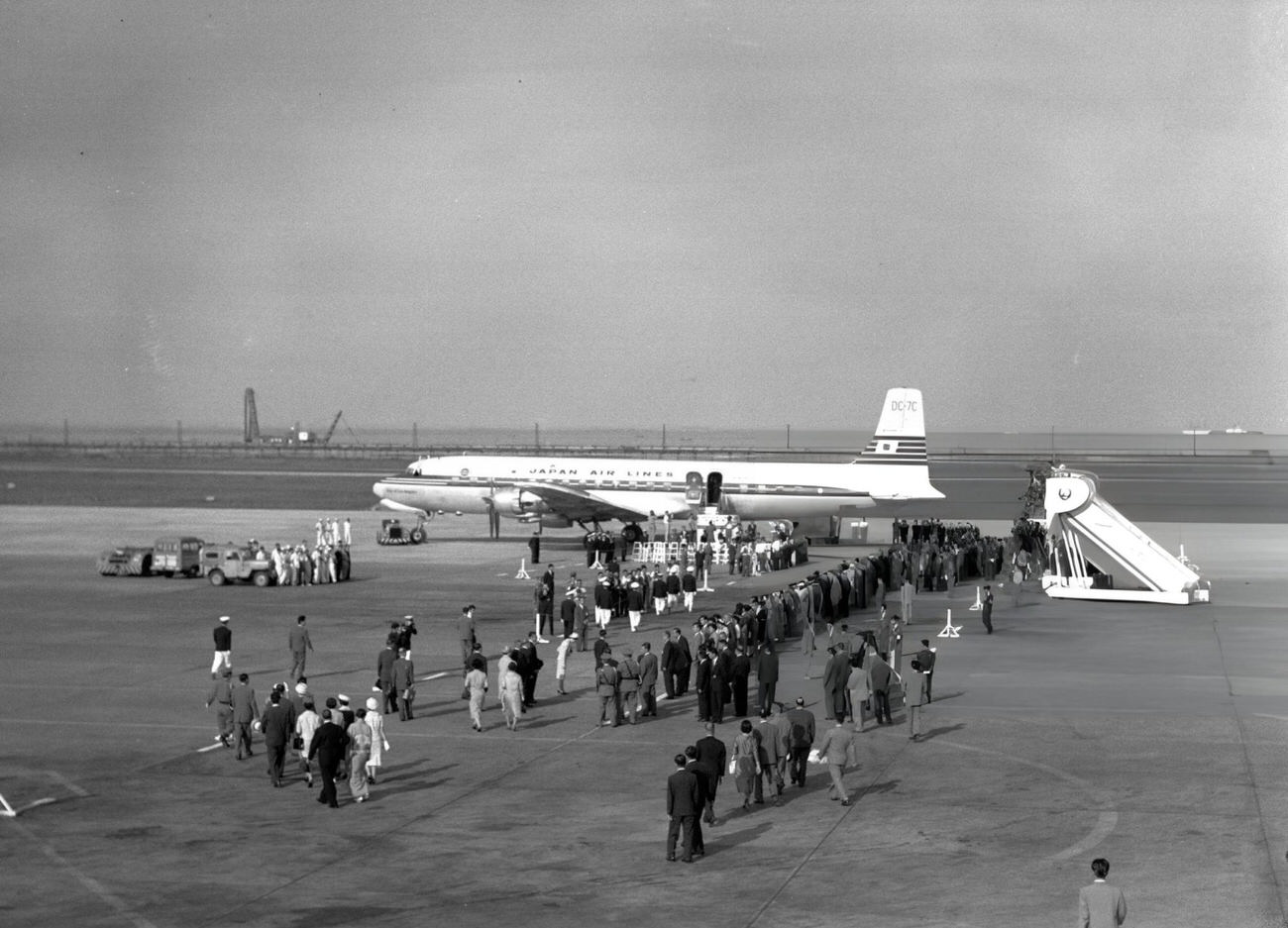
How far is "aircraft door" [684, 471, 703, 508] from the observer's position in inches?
2413

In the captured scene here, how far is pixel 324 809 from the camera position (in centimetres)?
1936

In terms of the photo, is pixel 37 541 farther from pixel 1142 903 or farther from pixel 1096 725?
pixel 1142 903

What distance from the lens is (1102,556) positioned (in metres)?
42.0

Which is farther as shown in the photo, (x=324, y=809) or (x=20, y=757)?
(x=20, y=757)

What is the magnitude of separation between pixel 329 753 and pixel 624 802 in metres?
4.09

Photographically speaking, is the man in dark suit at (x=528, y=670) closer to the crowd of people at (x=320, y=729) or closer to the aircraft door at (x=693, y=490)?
the crowd of people at (x=320, y=729)

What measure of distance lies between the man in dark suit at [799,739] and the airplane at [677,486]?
39392 millimetres

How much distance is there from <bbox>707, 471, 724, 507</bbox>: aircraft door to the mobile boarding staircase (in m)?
19.9

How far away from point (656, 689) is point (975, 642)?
9.36 meters

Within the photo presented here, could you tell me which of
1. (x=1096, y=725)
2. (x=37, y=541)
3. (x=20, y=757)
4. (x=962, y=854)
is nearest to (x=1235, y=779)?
(x=1096, y=725)

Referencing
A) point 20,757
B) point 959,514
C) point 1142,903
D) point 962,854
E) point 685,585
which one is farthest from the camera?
point 959,514

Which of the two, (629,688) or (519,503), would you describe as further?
(519,503)

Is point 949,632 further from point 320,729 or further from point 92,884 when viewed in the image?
point 92,884

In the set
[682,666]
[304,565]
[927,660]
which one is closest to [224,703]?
[682,666]
